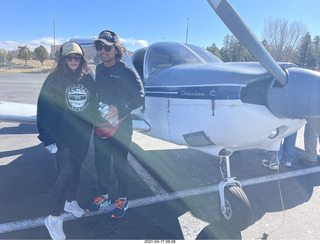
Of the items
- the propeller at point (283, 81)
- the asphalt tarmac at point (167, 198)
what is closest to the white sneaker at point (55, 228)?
the asphalt tarmac at point (167, 198)

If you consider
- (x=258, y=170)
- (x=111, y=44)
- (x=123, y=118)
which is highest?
(x=111, y=44)

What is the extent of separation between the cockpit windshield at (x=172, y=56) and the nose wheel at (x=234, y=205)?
163 centimetres

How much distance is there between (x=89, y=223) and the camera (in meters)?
2.74

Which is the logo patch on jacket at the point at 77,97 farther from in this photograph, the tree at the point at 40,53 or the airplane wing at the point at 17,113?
the tree at the point at 40,53

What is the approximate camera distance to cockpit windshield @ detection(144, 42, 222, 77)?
3.72 metres

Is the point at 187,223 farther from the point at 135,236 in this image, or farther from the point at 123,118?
the point at 123,118

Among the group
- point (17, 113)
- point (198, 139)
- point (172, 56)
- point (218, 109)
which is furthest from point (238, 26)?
point (17, 113)

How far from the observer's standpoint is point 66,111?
2.51 metres

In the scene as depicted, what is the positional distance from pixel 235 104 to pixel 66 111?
68.3 inches

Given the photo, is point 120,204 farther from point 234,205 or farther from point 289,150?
point 289,150

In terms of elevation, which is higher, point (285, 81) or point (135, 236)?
point (285, 81)

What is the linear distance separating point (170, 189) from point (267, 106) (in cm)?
193

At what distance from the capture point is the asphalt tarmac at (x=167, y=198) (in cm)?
261

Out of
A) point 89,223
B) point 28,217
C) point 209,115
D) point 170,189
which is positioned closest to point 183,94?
point 209,115
